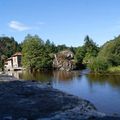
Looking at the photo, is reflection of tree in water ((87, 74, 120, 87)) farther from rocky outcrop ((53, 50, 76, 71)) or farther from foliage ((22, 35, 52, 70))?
foliage ((22, 35, 52, 70))

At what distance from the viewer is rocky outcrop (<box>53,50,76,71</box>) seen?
120 metres

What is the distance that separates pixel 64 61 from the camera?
12544 centimetres

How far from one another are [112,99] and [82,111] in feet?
58.1

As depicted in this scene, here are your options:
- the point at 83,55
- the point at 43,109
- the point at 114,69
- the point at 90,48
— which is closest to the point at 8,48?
the point at 83,55

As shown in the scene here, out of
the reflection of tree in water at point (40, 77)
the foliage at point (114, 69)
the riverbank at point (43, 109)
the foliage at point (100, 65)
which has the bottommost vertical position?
the riverbank at point (43, 109)

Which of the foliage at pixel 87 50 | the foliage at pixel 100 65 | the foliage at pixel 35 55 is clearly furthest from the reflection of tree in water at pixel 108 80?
the foliage at pixel 87 50

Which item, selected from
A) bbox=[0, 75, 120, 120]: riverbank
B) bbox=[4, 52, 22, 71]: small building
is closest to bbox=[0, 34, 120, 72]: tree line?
bbox=[4, 52, 22, 71]: small building

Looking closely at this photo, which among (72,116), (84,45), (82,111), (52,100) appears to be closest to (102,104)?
(52,100)

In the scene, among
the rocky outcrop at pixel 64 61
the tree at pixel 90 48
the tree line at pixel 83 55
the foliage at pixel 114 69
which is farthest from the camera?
the tree at pixel 90 48

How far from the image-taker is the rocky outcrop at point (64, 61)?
120438 mm

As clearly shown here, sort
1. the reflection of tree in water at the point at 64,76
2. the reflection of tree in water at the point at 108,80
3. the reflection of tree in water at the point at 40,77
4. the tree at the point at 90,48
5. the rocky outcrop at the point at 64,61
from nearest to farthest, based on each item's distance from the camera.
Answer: the reflection of tree in water at the point at 108,80 < the reflection of tree in water at the point at 40,77 < the reflection of tree in water at the point at 64,76 < the rocky outcrop at the point at 64,61 < the tree at the point at 90,48

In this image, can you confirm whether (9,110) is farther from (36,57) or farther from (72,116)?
(36,57)

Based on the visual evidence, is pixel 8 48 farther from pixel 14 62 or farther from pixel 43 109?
pixel 43 109

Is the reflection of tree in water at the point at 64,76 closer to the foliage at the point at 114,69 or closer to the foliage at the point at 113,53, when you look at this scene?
the foliage at the point at 114,69
